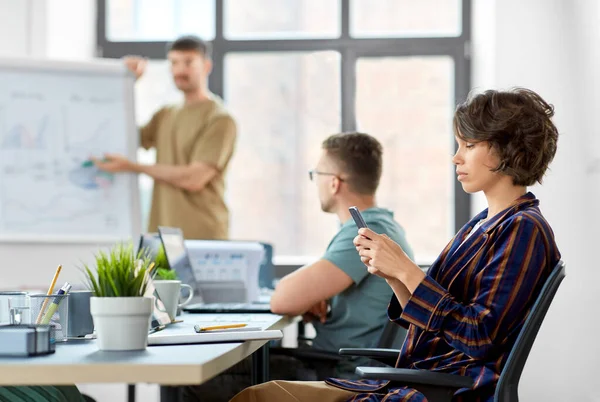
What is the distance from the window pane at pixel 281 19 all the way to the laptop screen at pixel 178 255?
235 centimetres

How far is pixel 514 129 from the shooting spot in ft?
5.65

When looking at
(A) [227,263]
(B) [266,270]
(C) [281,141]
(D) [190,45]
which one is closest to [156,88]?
(C) [281,141]

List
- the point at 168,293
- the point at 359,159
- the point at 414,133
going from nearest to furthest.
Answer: the point at 168,293 → the point at 359,159 → the point at 414,133

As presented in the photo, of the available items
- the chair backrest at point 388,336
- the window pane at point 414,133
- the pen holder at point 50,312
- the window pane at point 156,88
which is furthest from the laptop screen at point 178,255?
the window pane at point 156,88

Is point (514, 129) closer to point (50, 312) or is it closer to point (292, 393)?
point (292, 393)

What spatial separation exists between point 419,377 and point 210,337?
389 millimetres

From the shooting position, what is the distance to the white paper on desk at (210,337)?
5.09 ft

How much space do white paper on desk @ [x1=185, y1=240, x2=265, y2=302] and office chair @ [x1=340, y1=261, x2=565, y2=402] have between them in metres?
1.56

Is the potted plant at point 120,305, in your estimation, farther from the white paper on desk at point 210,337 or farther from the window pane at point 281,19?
the window pane at point 281,19

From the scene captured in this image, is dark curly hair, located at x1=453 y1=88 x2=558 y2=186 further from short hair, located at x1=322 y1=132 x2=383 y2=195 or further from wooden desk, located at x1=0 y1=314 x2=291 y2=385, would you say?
short hair, located at x1=322 y1=132 x2=383 y2=195

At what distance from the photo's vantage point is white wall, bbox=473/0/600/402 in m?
3.49

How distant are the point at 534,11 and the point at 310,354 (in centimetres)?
253

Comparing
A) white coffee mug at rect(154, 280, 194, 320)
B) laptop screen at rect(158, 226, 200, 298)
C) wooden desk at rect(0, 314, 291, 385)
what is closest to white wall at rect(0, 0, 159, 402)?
laptop screen at rect(158, 226, 200, 298)

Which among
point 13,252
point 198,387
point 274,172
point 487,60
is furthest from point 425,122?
point 198,387
